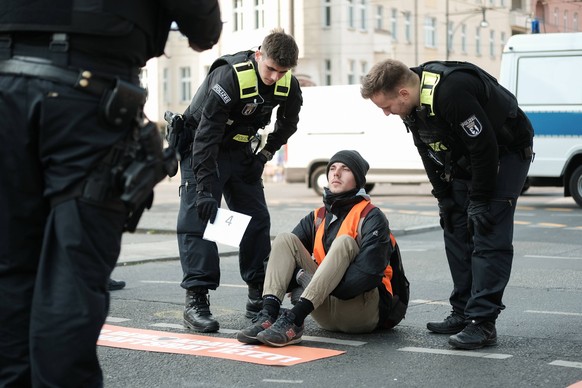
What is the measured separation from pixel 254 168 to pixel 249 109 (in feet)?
1.67

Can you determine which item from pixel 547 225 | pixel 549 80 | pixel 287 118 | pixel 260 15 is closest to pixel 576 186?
pixel 549 80

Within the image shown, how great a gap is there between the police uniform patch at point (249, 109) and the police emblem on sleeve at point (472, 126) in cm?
149

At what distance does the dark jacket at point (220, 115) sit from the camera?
6562 mm

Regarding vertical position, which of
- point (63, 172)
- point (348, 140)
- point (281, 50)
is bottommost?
point (348, 140)

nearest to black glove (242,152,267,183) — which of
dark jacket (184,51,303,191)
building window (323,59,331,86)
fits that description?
dark jacket (184,51,303,191)

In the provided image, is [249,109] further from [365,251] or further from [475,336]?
[475,336]

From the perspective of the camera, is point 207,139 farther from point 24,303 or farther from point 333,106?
point 333,106

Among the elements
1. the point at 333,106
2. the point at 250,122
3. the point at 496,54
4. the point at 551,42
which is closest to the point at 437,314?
the point at 250,122

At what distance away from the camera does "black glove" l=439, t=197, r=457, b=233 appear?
6.35 m

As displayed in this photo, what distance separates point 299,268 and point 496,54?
57.4 metres

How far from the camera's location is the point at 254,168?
279 inches

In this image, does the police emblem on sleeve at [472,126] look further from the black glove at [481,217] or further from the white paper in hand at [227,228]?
the white paper in hand at [227,228]

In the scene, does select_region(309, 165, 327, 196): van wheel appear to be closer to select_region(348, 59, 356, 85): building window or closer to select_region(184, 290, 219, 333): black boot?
select_region(184, 290, 219, 333): black boot

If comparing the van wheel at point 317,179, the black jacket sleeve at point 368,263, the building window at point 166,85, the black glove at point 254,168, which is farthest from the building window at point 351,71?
the black jacket sleeve at point 368,263
